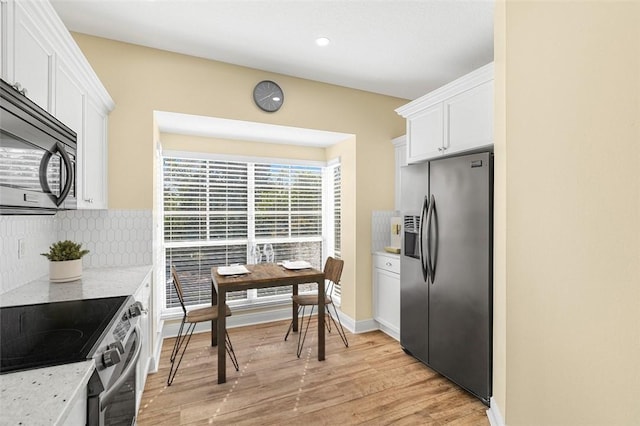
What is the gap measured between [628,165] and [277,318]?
11.9 ft

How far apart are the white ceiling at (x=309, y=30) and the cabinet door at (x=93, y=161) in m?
0.68

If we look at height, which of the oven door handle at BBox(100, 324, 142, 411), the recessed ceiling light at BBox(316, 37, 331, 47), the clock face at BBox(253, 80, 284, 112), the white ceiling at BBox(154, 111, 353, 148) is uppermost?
the recessed ceiling light at BBox(316, 37, 331, 47)

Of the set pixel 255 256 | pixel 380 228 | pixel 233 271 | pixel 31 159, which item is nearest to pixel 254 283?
pixel 233 271

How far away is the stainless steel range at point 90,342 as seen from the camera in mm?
989

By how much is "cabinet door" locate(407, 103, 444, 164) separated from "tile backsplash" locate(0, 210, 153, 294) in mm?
2461

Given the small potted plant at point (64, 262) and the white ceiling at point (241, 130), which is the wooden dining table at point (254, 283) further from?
the white ceiling at point (241, 130)

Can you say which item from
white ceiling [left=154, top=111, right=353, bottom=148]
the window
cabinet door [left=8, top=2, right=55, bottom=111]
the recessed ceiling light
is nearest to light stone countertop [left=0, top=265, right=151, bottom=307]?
cabinet door [left=8, top=2, right=55, bottom=111]

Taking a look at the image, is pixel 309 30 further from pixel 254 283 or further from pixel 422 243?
pixel 254 283

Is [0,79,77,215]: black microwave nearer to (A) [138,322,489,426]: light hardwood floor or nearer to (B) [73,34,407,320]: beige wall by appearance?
(B) [73,34,407,320]: beige wall

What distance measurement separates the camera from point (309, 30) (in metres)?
2.37

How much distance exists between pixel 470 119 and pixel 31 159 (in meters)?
2.59

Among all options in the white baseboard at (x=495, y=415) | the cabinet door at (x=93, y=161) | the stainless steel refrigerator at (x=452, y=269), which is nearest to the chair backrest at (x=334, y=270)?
the stainless steel refrigerator at (x=452, y=269)

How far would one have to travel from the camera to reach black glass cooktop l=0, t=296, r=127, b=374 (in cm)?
98

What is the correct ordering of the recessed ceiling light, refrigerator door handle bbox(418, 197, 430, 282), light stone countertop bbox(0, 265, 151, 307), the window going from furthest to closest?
the window, refrigerator door handle bbox(418, 197, 430, 282), the recessed ceiling light, light stone countertop bbox(0, 265, 151, 307)
